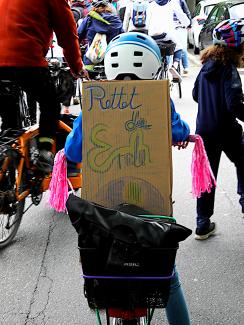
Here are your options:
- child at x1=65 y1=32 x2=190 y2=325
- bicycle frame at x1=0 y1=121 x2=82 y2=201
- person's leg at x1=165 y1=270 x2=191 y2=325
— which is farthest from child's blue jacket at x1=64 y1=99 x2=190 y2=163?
bicycle frame at x1=0 y1=121 x2=82 y2=201

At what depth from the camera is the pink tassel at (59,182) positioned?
2.30 meters

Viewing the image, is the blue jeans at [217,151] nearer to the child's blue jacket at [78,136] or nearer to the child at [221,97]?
the child at [221,97]

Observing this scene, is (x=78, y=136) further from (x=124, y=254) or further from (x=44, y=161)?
(x=44, y=161)

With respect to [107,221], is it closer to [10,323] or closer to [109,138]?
[109,138]

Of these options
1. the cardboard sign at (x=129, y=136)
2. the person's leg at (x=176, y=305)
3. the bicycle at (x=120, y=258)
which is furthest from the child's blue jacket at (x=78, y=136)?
the person's leg at (x=176, y=305)

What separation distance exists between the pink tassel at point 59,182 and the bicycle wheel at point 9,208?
4.29 feet

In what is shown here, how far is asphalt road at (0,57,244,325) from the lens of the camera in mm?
2963

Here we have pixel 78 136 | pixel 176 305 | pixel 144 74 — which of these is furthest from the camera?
pixel 144 74

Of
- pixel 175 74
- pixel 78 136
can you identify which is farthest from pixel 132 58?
pixel 175 74

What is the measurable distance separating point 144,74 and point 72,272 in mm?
1651

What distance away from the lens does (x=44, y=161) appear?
3861 millimetres

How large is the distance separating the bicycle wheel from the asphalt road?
0.31 ft

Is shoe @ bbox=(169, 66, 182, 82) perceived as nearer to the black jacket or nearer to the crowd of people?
the crowd of people

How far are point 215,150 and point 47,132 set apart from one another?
1.32 m
